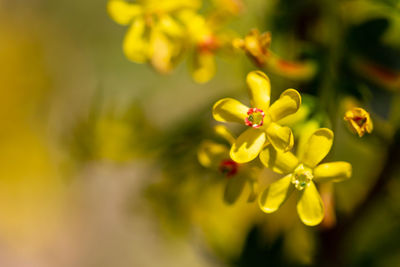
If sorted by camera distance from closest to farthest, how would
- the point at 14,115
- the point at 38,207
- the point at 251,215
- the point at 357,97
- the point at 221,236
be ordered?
the point at 357,97, the point at 221,236, the point at 251,215, the point at 14,115, the point at 38,207

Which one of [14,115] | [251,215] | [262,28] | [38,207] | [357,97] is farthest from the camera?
[38,207]

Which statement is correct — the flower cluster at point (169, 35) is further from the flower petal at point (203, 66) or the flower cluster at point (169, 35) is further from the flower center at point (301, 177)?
the flower center at point (301, 177)

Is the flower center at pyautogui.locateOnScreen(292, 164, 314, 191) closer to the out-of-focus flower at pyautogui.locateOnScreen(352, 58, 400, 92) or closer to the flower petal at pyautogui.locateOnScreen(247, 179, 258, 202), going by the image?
the flower petal at pyautogui.locateOnScreen(247, 179, 258, 202)

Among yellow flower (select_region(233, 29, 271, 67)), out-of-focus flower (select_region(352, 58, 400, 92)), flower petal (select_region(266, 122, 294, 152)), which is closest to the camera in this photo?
flower petal (select_region(266, 122, 294, 152))

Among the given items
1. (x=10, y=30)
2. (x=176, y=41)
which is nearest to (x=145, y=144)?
(x=176, y=41)

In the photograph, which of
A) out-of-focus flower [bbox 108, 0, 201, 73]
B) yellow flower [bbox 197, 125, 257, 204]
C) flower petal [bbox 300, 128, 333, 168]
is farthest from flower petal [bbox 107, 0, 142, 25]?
flower petal [bbox 300, 128, 333, 168]

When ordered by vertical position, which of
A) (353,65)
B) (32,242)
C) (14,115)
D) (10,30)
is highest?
(10,30)

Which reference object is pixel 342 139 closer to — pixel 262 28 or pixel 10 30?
pixel 262 28

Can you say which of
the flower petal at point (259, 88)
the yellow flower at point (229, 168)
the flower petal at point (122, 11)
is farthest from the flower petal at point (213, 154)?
the flower petal at point (122, 11)
